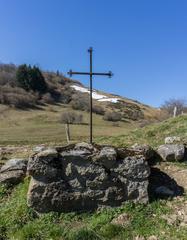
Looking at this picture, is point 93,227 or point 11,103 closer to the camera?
point 93,227

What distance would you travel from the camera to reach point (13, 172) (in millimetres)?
7914

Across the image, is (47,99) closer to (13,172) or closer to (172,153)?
(13,172)

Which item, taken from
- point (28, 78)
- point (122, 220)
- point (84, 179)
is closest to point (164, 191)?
point (122, 220)

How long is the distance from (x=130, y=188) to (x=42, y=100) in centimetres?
6165

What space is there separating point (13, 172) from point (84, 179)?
6.85ft

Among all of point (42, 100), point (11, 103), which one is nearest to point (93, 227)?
point (11, 103)

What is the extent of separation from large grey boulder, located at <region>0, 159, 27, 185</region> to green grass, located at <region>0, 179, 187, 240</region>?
2.92ft

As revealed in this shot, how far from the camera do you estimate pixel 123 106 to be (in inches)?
2975

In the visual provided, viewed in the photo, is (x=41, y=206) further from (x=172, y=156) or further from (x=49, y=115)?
(x=49, y=115)

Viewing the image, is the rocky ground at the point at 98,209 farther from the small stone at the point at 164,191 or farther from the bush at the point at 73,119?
the bush at the point at 73,119

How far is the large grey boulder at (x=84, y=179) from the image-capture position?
6527mm

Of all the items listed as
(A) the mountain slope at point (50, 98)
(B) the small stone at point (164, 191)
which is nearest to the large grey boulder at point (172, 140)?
(B) the small stone at point (164, 191)

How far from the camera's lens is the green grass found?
5.63 metres

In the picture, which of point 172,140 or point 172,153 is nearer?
point 172,153
